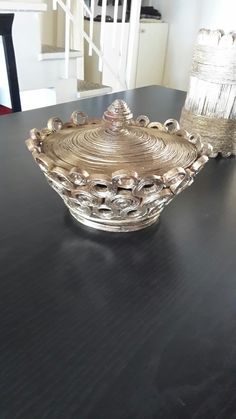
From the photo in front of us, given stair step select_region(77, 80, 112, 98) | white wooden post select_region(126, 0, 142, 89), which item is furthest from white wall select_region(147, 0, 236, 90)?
stair step select_region(77, 80, 112, 98)

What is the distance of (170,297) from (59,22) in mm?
2951

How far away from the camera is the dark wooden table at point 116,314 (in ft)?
0.93

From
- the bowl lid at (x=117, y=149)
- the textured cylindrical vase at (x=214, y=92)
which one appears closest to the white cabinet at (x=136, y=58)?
the textured cylindrical vase at (x=214, y=92)

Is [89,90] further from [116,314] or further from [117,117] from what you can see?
[116,314]

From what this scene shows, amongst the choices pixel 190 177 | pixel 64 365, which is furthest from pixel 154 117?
pixel 64 365

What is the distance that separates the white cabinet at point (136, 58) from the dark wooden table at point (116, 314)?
238 cm

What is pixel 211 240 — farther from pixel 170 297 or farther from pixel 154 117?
pixel 154 117

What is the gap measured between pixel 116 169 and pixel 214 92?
0.37 m

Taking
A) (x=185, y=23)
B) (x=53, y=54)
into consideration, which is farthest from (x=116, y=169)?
(x=185, y=23)

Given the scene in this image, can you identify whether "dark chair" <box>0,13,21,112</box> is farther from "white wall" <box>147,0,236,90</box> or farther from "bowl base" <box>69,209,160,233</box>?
"white wall" <box>147,0,236,90</box>

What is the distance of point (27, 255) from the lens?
0.43 metres

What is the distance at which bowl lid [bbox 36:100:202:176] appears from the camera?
436 millimetres

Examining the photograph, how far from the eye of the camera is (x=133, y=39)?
8.93 ft

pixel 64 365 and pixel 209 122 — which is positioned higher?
pixel 209 122
